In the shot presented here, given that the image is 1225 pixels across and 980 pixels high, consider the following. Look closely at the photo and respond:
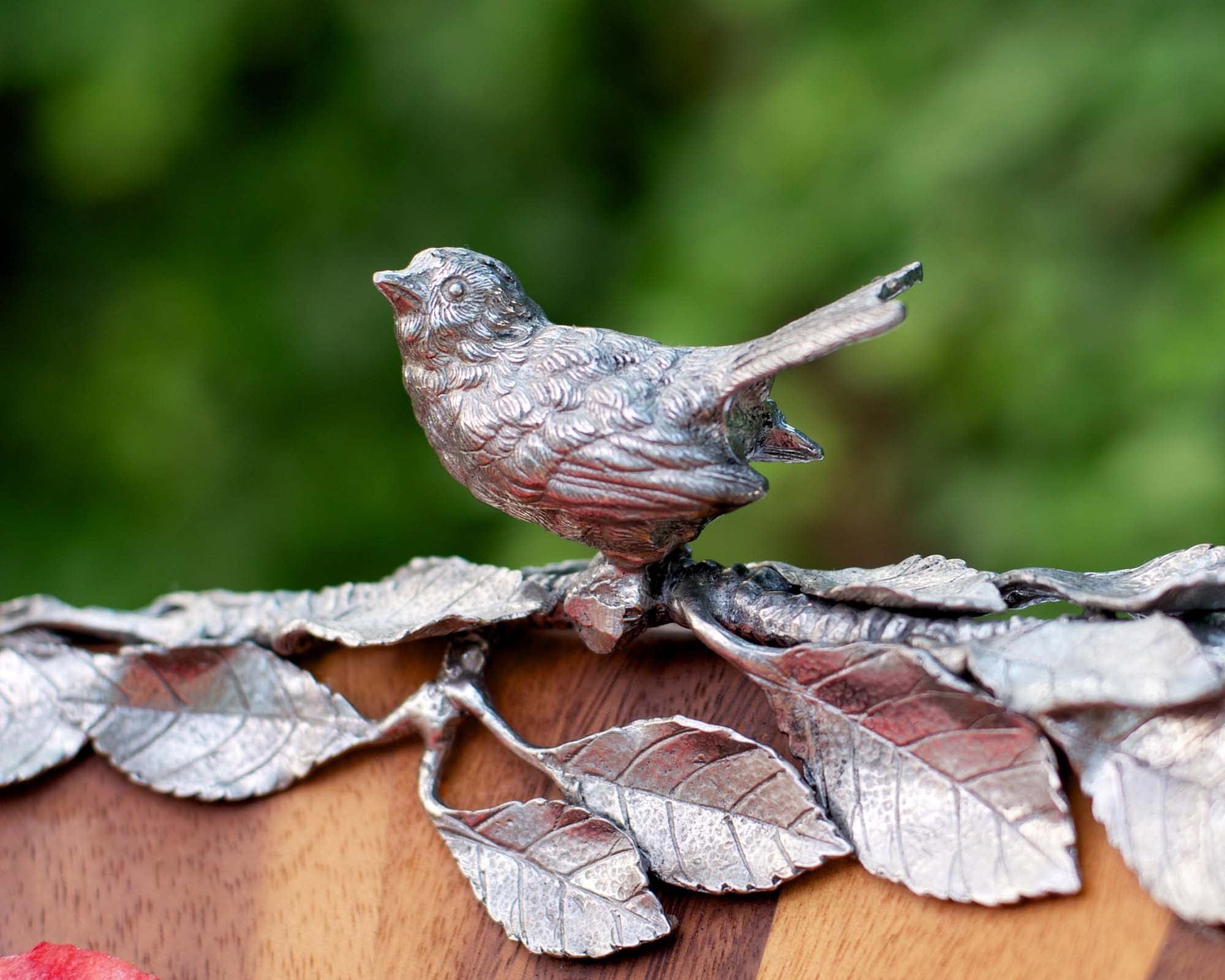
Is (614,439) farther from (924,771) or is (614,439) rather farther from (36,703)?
(36,703)

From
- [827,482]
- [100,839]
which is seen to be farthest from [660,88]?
[100,839]

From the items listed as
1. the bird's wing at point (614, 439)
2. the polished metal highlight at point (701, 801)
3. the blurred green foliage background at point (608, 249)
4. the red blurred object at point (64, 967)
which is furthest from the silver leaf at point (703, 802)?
the blurred green foliage background at point (608, 249)

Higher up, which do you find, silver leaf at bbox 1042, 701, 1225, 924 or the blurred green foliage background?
the blurred green foliage background

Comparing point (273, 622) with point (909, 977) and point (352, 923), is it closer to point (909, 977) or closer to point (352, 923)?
point (352, 923)

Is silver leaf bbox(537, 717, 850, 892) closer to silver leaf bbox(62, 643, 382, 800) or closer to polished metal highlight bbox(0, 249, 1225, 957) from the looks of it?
polished metal highlight bbox(0, 249, 1225, 957)

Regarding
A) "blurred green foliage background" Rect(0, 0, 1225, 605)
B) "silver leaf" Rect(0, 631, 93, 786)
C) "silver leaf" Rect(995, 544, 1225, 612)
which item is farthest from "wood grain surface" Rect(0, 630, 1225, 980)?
"blurred green foliage background" Rect(0, 0, 1225, 605)

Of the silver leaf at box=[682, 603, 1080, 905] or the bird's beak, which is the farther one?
the bird's beak

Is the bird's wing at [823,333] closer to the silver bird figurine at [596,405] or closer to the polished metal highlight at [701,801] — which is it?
the silver bird figurine at [596,405]

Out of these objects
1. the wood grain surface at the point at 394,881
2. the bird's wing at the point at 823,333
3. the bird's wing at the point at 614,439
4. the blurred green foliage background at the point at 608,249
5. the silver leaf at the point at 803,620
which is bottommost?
the wood grain surface at the point at 394,881
